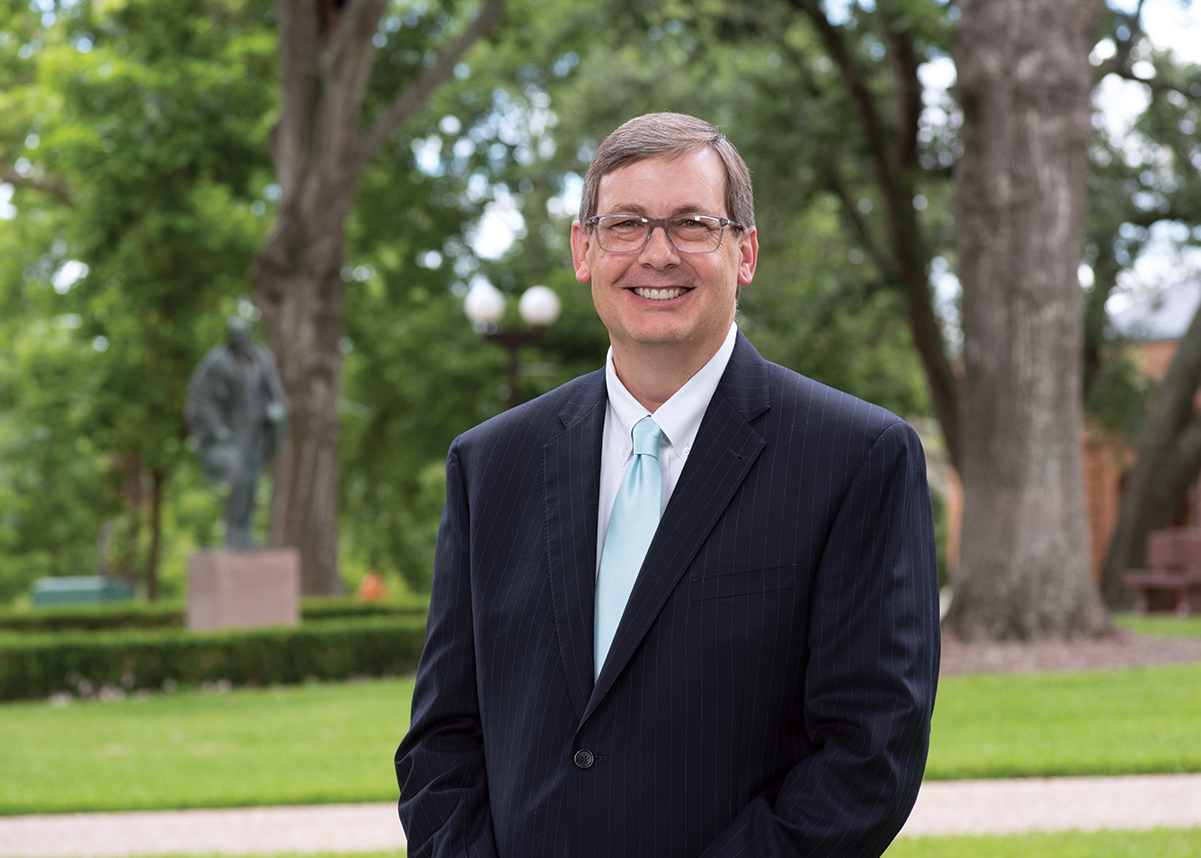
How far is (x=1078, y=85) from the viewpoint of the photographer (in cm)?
1170

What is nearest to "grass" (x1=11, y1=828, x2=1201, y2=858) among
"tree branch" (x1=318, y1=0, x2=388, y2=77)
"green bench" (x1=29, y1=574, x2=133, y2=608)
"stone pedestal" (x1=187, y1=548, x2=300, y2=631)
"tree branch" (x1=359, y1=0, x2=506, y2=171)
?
"stone pedestal" (x1=187, y1=548, x2=300, y2=631)

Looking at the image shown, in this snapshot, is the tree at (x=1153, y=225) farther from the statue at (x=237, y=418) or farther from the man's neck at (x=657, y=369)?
the man's neck at (x=657, y=369)

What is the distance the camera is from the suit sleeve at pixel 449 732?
7.28 feet

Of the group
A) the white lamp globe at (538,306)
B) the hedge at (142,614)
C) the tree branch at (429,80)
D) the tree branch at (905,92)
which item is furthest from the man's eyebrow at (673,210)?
the tree branch at (905,92)

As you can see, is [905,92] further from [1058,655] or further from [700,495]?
[700,495]

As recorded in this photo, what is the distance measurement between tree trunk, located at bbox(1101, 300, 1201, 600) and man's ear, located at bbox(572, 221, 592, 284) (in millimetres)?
17237

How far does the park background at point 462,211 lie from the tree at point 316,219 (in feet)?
0.14

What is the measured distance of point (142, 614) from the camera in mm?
16938

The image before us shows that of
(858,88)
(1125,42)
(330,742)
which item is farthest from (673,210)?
(1125,42)

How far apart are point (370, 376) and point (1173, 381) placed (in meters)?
16.3

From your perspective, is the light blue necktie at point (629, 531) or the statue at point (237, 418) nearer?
the light blue necktie at point (629, 531)

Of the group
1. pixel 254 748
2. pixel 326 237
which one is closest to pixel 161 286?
pixel 326 237

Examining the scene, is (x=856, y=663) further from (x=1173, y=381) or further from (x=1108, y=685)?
(x=1173, y=381)

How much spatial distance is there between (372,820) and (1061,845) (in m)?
3.29
